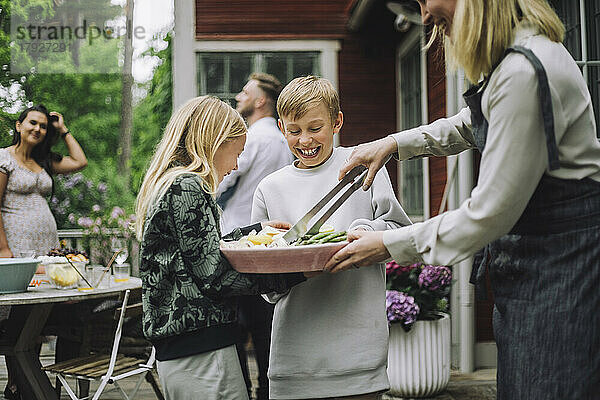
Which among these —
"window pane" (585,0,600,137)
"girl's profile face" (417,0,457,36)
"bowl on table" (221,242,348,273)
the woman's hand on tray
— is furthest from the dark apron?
"window pane" (585,0,600,137)

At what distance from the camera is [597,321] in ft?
4.46

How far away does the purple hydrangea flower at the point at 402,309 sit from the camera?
395cm

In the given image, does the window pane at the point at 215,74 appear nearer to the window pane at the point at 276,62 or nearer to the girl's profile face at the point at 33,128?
the window pane at the point at 276,62

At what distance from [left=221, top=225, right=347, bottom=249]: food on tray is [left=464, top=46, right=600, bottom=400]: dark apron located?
1.56ft

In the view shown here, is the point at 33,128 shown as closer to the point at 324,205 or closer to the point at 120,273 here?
the point at 120,273

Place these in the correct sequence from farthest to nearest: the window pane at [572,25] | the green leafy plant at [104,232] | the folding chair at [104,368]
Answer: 1. the green leafy plant at [104,232]
2. the window pane at [572,25]
3. the folding chair at [104,368]

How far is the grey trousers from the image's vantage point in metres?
1.87

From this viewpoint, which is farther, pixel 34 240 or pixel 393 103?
pixel 393 103

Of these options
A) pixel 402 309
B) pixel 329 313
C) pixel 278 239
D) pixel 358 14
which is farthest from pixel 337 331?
pixel 358 14

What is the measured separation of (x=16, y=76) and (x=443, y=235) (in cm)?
1404

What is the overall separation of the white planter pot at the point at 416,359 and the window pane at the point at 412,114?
2.29 metres

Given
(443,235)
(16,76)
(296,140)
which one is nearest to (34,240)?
(296,140)

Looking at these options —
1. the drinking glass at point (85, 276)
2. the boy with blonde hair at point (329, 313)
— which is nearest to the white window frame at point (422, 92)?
the drinking glass at point (85, 276)

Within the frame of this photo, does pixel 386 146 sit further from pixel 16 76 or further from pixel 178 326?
pixel 16 76
